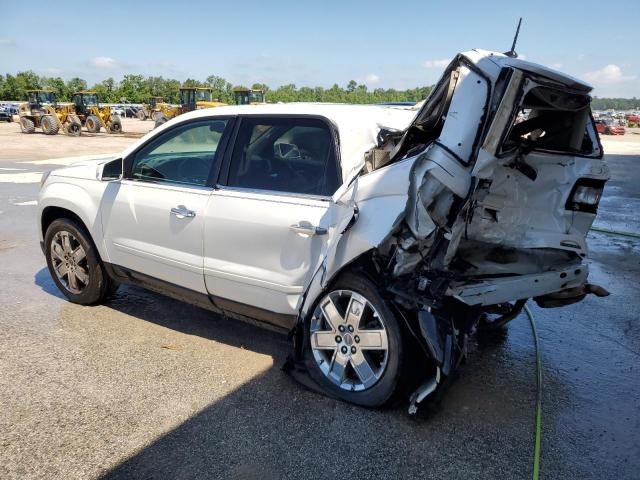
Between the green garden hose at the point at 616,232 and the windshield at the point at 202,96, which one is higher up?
the green garden hose at the point at 616,232

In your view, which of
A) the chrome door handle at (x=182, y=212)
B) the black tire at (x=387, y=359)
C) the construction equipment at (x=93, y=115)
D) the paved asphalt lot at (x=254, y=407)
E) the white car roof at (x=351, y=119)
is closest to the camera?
the paved asphalt lot at (x=254, y=407)

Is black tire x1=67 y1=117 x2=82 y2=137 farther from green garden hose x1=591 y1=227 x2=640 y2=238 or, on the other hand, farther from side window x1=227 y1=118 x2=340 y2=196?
side window x1=227 y1=118 x2=340 y2=196

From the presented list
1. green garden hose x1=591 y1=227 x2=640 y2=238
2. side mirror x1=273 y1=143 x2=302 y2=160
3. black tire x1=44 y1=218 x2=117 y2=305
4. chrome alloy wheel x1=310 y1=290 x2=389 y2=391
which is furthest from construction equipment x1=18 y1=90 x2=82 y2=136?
chrome alloy wheel x1=310 y1=290 x2=389 y2=391

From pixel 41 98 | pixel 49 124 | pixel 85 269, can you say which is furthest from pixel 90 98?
pixel 85 269

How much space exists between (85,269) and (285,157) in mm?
2288

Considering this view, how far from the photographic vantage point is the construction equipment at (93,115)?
29.4 metres

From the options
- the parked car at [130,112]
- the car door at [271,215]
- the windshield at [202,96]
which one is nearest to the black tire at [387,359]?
the car door at [271,215]

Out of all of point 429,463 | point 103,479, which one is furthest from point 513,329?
point 103,479

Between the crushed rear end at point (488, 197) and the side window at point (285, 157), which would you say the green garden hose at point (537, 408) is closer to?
the crushed rear end at point (488, 197)

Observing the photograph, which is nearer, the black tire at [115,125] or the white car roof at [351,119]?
the white car roof at [351,119]

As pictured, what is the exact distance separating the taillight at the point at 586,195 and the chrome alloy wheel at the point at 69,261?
12.7ft

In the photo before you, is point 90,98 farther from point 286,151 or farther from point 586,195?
point 586,195

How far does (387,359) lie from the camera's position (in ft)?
9.61

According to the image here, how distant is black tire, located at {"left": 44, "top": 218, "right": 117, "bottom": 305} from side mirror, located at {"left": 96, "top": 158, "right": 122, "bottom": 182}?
0.58 meters
